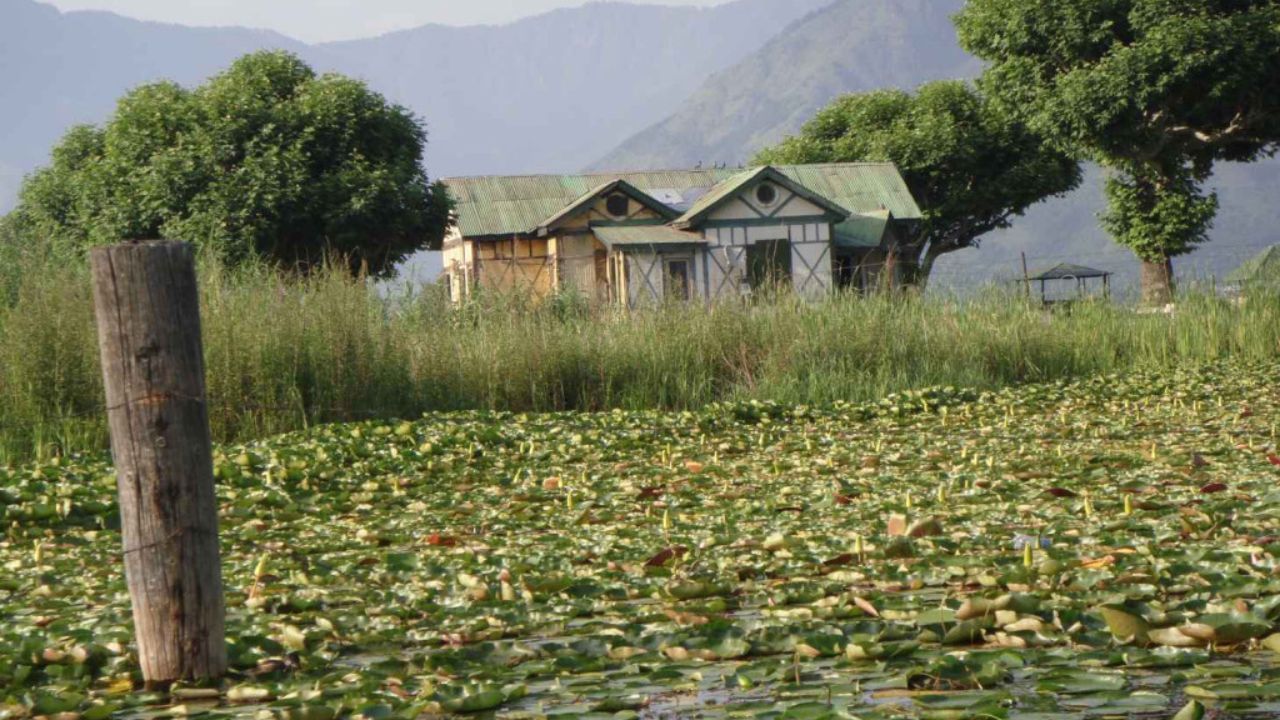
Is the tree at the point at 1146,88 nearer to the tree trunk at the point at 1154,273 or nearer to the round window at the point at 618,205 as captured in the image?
the tree trunk at the point at 1154,273

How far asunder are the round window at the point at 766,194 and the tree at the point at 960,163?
20.4 feet

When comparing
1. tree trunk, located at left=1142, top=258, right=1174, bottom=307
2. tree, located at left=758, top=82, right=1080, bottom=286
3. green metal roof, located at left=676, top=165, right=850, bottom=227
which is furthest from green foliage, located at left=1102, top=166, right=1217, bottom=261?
tree, located at left=758, top=82, right=1080, bottom=286

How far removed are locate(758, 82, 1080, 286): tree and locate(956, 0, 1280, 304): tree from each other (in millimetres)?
8721

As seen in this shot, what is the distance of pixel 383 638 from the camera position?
455 cm

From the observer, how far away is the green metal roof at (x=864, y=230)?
33844mm

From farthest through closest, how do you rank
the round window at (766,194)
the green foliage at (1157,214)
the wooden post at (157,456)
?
the round window at (766,194)
the green foliage at (1157,214)
the wooden post at (157,456)

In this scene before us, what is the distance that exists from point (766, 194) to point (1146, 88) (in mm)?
9445

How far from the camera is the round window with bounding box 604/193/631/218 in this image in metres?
33.2

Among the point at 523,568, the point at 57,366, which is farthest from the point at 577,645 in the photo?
the point at 57,366

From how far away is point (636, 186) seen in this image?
1380 inches

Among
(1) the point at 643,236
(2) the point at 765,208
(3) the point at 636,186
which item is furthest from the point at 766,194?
(3) the point at 636,186

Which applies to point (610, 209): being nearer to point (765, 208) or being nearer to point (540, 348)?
point (765, 208)

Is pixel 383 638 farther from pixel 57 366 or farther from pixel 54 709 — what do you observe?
pixel 57 366

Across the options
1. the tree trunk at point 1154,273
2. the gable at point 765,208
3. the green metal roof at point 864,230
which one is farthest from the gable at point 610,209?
the tree trunk at point 1154,273
